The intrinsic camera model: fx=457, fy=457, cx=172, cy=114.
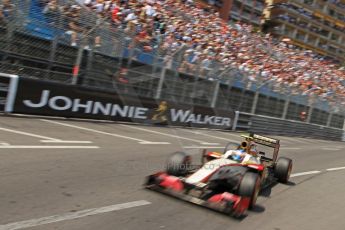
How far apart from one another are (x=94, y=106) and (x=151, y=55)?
10.1 ft

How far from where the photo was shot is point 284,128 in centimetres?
2473

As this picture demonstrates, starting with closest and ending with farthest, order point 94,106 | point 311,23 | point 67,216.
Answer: point 67,216, point 94,106, point 311,23

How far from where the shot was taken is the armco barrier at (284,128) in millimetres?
22172

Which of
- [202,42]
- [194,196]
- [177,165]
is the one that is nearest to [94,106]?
[177,165]

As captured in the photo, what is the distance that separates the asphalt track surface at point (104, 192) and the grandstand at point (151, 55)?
234 cm

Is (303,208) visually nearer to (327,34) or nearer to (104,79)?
(104,79)

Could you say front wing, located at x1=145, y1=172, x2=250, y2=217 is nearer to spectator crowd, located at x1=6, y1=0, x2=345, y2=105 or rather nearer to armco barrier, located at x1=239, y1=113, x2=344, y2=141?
spectator crowd, located at x1=6, y1=0, x2=345, y2=105

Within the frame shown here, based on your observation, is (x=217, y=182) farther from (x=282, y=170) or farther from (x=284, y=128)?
(x=284, y=128)

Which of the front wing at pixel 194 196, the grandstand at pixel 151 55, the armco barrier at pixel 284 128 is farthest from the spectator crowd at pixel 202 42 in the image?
the front wing at pixel 194 196

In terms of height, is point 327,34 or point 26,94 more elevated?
point 327,34

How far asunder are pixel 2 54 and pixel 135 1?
9.35m

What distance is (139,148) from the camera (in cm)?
1023

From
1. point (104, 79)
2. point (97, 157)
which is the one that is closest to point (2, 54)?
point (104, 79)

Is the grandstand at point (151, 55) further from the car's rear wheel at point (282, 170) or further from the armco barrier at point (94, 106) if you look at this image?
the car's rear wheel at point (282, 170)
